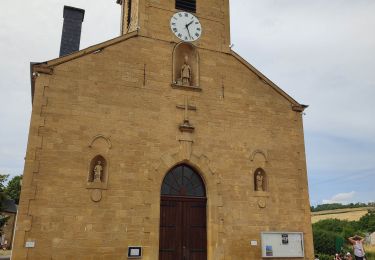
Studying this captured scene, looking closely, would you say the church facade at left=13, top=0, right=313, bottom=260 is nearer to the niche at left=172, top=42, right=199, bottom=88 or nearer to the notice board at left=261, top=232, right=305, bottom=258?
the niche at left=172, top=42, right=199, bottom=88

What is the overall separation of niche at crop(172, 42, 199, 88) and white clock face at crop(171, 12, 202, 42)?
39cm

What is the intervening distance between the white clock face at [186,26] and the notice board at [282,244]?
309 inches

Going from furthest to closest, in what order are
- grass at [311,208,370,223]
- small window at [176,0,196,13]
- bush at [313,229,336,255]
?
grass at [311,208,370,223] → bush at [313,229,336,255] → small window at [176,0,196,13]

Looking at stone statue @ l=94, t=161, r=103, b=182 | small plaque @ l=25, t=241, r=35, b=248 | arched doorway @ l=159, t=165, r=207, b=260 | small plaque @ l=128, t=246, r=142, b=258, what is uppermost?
stone statue @ l=94, t=161, r=103, b=182

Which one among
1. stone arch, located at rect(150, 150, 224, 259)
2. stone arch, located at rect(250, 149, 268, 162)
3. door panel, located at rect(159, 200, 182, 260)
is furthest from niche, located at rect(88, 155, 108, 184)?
stone arch, located at rect(250, 149, 268, 162)

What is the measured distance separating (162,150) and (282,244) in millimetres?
5413

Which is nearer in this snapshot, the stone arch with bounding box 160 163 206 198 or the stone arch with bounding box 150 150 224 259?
the stone arch with bounding box 150 150 224 259

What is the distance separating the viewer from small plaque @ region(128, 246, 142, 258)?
1066 cm

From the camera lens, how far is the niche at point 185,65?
42.8ft

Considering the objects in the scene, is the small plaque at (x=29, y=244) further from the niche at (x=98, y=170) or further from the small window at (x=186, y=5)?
the small window at (x=186, y=5)

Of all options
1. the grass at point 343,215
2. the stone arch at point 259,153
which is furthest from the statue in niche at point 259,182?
the grass at point 343,215

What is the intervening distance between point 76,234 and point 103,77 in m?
5.08

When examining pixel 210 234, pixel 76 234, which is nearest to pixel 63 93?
pixel 76 234

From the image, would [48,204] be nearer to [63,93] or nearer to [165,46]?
[63,93]
